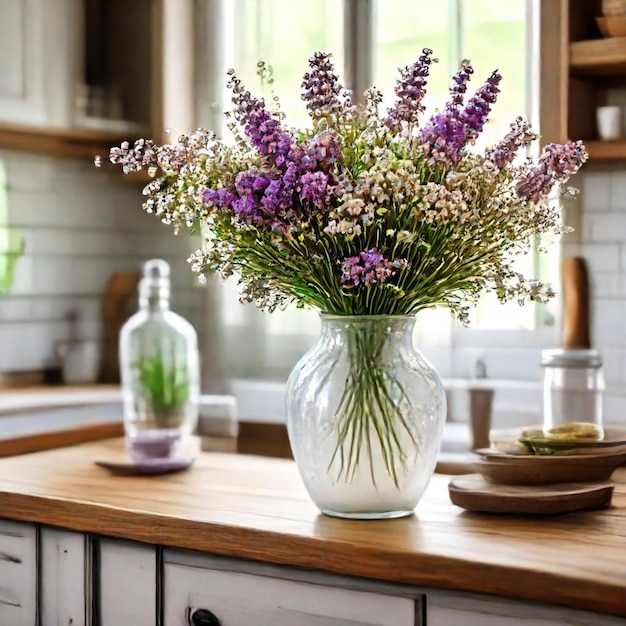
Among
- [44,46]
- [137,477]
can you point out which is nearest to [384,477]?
[137,477]

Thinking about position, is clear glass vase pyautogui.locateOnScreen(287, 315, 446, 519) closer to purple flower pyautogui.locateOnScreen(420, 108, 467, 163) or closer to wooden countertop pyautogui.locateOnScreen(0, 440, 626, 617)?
wooden countertop pyautogui.locateOnScreen(0, 440, 626, 617)

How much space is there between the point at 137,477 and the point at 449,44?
1.10 m

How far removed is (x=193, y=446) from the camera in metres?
2.00

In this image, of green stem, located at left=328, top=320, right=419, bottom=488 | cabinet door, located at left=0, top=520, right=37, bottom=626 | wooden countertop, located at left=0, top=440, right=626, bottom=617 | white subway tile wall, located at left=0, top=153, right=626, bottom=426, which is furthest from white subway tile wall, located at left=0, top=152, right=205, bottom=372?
green stem, located at left=328, top=320, right=419, bottom=488

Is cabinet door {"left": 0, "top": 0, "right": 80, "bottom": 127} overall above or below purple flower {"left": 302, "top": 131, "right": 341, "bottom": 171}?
above

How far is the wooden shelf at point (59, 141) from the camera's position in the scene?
93.8 inches

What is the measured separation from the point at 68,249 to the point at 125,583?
1.15 m

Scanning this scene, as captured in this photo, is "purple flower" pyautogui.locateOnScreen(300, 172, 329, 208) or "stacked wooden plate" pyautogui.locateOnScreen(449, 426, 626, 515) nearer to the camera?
"purple flower" pyautogui.locateOnScreen(300, 172, 329, 208)

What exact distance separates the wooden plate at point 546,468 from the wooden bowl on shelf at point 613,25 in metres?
0.79

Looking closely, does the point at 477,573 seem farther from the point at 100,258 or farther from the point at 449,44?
the point at 100,258

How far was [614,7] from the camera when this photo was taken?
190 cm

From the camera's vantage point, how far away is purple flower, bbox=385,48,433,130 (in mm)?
1374

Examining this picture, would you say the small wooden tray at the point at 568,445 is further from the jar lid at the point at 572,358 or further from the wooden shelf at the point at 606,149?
the wooden shelf at the point at 606,149

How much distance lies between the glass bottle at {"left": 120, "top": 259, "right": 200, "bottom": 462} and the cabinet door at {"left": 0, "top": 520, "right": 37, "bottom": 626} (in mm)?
439
